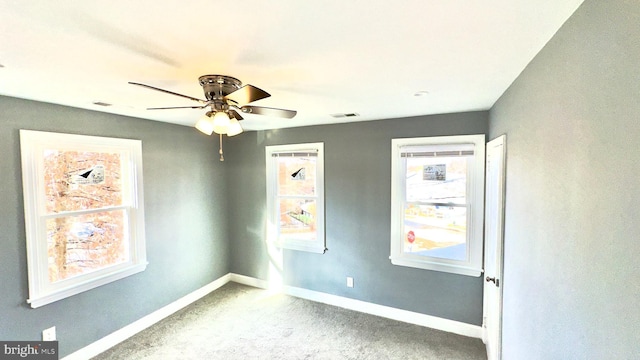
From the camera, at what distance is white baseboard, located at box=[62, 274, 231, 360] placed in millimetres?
2639

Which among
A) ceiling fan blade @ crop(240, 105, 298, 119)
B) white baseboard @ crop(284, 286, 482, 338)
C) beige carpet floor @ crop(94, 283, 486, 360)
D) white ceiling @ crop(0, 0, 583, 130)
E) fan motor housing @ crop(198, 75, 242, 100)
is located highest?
white ceiling @ crop(0, 0, 583, 130)

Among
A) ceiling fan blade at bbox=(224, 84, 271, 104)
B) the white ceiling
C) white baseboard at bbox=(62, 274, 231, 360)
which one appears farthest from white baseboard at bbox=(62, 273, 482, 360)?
ceiling fan blade at bbox=(224, 84, 271, 104)

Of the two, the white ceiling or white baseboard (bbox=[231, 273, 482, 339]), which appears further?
white baseboard (bbox=[231, 273, 482, 339])

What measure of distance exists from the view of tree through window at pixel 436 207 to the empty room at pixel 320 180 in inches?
0.8

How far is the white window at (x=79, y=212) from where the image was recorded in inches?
90.0

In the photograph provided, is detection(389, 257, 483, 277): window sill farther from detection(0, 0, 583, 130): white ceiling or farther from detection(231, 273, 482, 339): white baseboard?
detection(0, 0, 583, 130): white ceiling

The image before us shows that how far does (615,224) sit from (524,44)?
0.94 meters

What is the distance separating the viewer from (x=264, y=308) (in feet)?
11.8

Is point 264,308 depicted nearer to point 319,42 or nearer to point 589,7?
point 319,42

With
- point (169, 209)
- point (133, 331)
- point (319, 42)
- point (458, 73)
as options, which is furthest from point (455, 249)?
point (133, 331)

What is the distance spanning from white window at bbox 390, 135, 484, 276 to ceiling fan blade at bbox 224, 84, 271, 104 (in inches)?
81.2

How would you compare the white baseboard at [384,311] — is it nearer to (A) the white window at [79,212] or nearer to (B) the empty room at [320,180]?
(B) the empty room at [320,180]

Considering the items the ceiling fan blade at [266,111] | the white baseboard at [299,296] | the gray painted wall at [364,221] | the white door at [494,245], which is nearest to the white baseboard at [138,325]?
the white baseboard at [299,296]

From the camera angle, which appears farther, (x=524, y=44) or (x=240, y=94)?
(x=240, y=94)
